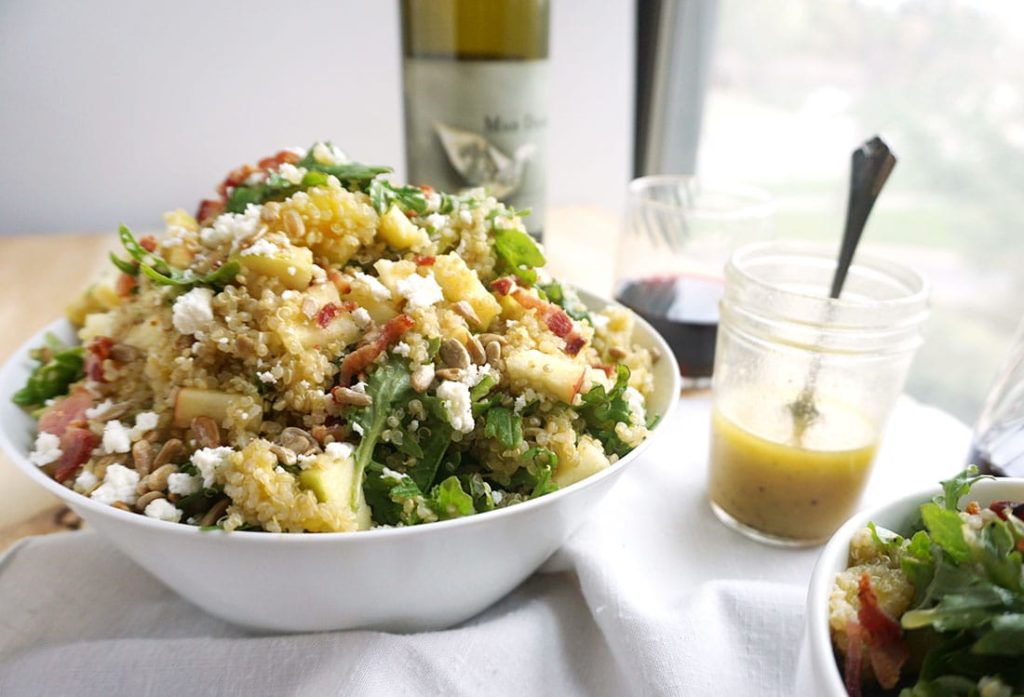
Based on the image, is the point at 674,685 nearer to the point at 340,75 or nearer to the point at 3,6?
the point at 340,75

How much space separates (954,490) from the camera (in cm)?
69

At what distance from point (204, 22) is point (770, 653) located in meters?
2.46

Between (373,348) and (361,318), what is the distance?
0.18 feet

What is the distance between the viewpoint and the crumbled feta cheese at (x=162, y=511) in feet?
2.37

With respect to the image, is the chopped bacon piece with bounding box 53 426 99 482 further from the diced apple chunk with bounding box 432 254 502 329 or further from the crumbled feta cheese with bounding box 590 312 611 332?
the crumbled feta cheese with bounding box 590 312 611 332

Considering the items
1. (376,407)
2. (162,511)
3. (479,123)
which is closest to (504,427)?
(376,407)

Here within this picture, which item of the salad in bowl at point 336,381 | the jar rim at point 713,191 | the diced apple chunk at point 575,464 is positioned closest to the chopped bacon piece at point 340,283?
the salad in bowl at point 336,381

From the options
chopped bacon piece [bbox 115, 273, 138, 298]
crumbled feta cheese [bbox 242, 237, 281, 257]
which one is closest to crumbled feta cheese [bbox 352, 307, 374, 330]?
crumbled feta cheese [bbox 242, 237, 281, 257]

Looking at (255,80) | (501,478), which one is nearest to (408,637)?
(501,478)

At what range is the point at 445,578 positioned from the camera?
79cm

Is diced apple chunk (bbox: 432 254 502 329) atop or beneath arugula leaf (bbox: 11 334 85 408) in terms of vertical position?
atop

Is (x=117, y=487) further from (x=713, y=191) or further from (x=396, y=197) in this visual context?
(x=713, y=191)

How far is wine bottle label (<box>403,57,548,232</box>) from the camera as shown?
1.69 meters

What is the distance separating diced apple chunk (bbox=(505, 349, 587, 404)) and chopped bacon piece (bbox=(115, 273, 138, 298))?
1.96 ft
